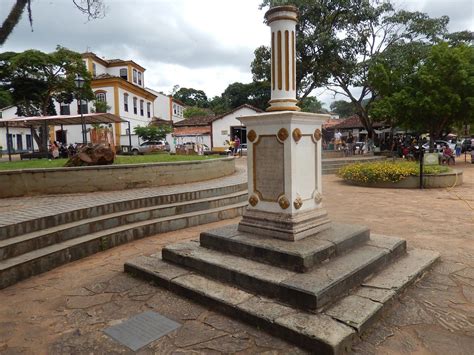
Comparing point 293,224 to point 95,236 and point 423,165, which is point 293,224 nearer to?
point 95,236

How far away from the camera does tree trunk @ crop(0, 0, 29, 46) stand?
309 cm

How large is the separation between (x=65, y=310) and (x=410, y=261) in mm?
3739

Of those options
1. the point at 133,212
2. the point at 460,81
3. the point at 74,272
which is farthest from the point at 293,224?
the point at 460,81

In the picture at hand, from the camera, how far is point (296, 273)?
134 inches

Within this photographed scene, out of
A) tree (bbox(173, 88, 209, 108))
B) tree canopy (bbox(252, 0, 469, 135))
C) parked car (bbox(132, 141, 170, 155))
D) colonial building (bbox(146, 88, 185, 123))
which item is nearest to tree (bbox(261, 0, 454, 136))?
tree canopy (bbox(252, 0, 469, 135))

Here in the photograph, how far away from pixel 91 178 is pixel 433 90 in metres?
16.3

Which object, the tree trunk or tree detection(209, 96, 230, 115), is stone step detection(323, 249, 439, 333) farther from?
tree detection(209, 96, 230, 115)

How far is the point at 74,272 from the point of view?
171 inches

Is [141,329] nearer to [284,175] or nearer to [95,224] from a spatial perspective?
[284,175]

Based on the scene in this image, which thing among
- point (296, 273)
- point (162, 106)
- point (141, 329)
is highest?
point (162, 106)

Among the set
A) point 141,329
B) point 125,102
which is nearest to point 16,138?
point 125,102

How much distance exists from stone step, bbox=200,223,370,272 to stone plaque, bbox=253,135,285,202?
0.55 meters

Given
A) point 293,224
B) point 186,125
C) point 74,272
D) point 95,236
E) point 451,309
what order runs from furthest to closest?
point 186,125, point 95,236, point 74,272, point 293,224, point 451,309

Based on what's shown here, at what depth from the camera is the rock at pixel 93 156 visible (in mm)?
8891
